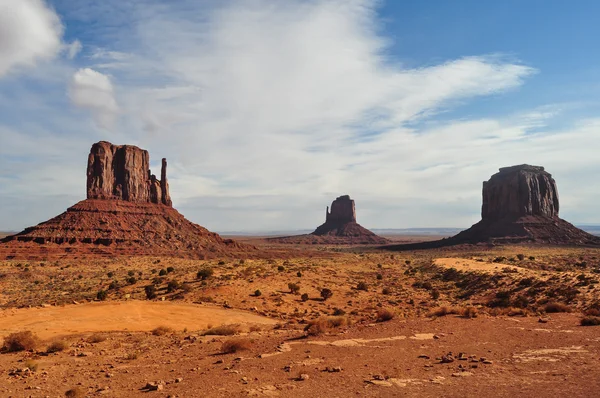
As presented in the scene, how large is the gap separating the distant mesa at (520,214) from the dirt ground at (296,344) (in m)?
89.8

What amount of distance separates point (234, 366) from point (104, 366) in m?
4.59

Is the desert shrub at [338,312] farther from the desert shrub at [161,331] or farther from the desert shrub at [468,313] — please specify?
the desert shrub at [161,331]

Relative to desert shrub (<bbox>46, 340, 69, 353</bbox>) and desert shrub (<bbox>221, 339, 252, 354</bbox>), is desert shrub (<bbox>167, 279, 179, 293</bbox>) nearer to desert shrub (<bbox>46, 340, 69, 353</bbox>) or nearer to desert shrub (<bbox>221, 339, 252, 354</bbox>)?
desert shrub (<bbox>46, 340, 69, 353</bbox>)

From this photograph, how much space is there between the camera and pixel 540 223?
118 m

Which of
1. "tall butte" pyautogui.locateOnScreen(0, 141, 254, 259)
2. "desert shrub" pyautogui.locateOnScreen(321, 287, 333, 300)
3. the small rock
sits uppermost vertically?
"tall butte" pyautogui.locateOnScreen(0, 141, 254, 259)

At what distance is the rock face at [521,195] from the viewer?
415 feet

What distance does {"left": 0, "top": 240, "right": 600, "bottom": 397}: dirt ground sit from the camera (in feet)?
37.6

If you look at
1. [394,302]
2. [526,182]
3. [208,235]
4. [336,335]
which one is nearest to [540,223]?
[526,182]

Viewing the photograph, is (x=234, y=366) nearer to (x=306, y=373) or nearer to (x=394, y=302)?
(x=306, y=373)

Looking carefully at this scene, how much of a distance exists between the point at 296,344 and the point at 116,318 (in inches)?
487

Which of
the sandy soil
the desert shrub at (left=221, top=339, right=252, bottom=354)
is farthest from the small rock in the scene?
the sandy soil

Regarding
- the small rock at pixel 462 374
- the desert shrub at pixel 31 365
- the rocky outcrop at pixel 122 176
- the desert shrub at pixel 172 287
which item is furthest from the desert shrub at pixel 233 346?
the rocky outcrop at pixel 122 176

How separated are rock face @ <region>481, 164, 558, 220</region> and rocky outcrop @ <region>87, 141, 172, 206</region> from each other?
10298 cm

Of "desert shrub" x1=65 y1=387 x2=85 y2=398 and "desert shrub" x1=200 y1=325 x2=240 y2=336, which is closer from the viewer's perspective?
"desert shrub" x1=65 y1=387 x2=85 y2=398
